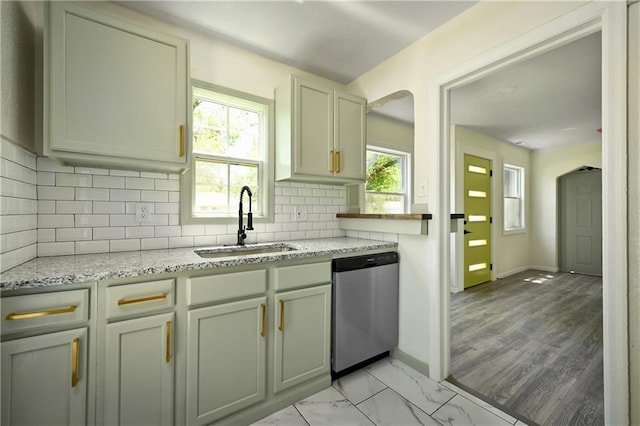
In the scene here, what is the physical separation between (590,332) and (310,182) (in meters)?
3.20

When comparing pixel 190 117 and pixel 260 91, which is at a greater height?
pixel 260 91

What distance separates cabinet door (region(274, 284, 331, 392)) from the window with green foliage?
1.95 metres

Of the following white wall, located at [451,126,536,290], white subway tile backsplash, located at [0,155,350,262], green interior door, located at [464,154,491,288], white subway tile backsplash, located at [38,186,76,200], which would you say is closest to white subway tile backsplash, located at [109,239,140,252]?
white subway tile backsplash, located at [0,155,350,262]

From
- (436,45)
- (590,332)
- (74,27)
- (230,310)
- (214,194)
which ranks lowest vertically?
(590,332)

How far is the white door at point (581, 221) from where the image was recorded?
5289 mm

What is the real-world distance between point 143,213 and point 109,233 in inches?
8.8

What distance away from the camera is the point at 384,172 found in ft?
12.3

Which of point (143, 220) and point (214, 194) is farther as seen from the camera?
point (214, 194)

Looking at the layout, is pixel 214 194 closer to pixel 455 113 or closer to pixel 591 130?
pixel 455 113

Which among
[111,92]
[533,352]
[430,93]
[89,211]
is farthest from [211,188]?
[533,352]

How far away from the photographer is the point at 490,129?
4.41 meters

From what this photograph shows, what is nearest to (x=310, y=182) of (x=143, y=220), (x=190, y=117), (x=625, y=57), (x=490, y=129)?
(x=190, y=117)

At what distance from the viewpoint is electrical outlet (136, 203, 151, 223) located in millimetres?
1829

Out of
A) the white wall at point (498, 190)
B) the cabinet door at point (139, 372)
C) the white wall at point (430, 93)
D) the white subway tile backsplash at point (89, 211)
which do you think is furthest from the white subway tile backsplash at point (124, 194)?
the white wall at point (498, 190)
